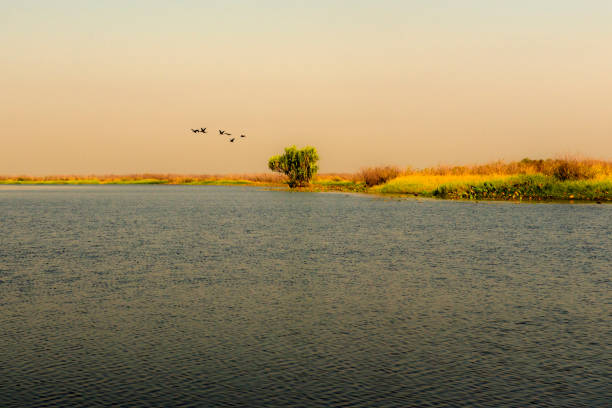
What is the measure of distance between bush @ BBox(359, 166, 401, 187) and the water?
53.9 metres

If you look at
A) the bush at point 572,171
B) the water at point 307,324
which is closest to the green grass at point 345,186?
the bush at point 572,171

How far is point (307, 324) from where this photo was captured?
31.1 ft

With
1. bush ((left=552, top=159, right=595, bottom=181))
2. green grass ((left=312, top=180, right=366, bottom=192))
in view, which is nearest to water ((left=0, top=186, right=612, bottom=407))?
bush ((left=552, top=159, right=595, bottom=181))

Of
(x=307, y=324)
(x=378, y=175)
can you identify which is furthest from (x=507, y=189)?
(x=307, y=324)

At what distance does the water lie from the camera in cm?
655

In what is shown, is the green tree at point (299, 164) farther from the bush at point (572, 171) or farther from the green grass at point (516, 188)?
the bush at point (572, 171)

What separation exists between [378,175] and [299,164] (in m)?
19.7

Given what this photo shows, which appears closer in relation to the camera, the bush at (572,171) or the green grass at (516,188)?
the green grass at (516,188)

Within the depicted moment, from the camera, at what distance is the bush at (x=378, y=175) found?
243 ft

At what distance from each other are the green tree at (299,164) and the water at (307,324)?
72.3 metres

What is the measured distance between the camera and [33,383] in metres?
6.72

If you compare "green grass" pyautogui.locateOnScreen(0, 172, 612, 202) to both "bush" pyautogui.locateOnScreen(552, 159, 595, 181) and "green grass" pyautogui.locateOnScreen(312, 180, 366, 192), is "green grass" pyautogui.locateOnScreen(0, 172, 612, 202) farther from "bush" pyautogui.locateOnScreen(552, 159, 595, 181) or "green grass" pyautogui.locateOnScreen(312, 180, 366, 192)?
"green grass" pyautogui.locateOnScreen(312, 180, 366, 192)

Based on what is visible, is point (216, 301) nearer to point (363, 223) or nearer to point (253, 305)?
point (253, 305)

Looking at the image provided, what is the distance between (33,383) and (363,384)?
11.5 ft
